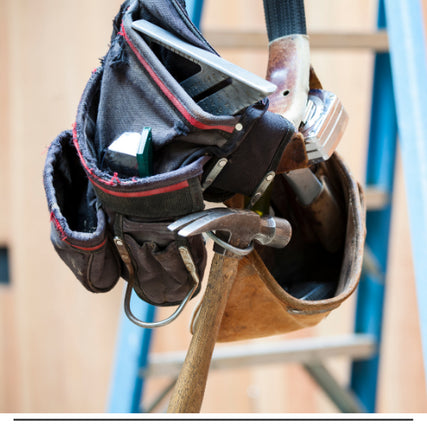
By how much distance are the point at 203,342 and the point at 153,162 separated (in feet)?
0.49

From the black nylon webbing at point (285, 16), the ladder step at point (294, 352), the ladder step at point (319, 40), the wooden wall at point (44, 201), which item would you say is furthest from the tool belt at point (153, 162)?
the wooden wall at point (44, 201)

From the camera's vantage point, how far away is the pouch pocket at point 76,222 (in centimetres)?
43

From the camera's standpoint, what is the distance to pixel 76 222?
48 centimetres

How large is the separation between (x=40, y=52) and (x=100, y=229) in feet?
3.54

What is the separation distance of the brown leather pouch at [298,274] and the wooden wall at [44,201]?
743mm

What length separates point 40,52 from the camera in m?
1.38

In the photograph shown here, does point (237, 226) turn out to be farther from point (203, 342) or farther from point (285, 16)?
point (285, 16)

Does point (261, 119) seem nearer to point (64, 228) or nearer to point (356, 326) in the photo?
point (64, 228)

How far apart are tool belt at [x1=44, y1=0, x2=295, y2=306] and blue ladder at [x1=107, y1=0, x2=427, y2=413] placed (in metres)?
0.20

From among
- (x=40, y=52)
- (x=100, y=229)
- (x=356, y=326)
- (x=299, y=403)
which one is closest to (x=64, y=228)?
(x=100, y=229)

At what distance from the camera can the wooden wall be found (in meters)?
1.34

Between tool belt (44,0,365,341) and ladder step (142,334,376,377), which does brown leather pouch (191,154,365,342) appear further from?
ladder step (142,334,376,377)

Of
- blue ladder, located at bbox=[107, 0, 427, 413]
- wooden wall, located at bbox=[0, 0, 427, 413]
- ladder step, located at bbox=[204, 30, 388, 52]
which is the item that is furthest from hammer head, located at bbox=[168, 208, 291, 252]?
wooden wall, located at bbox=[0, 0, 427, 413]

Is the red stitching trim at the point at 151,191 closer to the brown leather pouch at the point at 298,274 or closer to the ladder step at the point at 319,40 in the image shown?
the brown leather pouch at the point at 298,274
